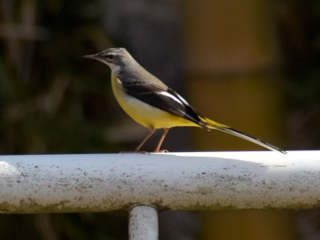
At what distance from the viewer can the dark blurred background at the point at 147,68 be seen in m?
5.80

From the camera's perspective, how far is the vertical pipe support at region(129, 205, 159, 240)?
85.7 inches

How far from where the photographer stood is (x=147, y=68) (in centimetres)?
628

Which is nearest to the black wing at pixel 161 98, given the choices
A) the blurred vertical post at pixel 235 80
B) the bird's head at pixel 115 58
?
the bird's head at pixel 115 58

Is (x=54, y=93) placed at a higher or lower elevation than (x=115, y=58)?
lower

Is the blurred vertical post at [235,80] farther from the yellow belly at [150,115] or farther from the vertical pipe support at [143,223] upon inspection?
the vertical pipe support at [143,223]

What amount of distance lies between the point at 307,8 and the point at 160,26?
114 inches

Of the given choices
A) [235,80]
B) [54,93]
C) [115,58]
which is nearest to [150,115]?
[115,58]

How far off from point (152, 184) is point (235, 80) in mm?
3647

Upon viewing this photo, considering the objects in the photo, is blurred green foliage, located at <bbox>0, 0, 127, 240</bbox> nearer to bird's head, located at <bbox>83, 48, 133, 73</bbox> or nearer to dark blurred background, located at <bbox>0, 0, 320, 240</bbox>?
dark blurred background, located at <bbox>0, 0, 320, 240</bbox>

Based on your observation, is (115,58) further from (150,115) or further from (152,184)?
(152,184)

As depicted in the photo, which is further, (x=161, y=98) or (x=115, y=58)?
(x=115, y=58)

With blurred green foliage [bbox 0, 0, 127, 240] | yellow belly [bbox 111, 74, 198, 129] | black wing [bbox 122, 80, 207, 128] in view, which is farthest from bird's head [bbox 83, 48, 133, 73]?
blurred green foliage [bbox 0, 0, 127, 240]

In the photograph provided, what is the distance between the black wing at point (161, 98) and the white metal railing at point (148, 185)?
53.8 inches

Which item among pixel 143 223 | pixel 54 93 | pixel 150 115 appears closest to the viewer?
pixel 143 223
